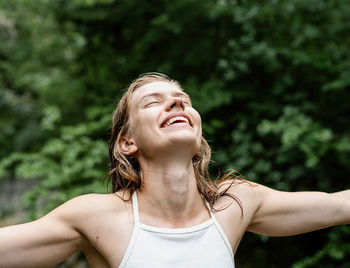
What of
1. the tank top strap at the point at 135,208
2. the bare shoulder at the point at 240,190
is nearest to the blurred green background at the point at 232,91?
the bare shoulder at the point at 240,190

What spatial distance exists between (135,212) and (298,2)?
13.2 feet

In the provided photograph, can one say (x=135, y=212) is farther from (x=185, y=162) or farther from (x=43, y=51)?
(x=43, y=51)

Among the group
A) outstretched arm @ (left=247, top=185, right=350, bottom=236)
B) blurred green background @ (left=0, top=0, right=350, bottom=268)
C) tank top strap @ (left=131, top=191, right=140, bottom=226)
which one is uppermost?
tank top strap @ (left=131, top=191, right=140, bottom=226)

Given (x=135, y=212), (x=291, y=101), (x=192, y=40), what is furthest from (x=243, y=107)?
(x=135, y=212)

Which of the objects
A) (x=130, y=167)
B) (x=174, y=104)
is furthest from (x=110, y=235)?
(x=174, y=104)

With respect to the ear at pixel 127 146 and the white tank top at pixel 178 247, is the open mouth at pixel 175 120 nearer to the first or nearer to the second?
the ear at pixel 127 146

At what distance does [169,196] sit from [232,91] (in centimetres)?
367

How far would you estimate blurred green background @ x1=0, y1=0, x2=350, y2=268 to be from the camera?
13.7 feet

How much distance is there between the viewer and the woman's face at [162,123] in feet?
5.17

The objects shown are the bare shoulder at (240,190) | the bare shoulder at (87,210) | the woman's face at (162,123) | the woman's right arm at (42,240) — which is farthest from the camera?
the bare shoulder at (240,190)

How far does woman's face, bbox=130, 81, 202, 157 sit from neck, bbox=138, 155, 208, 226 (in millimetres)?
84

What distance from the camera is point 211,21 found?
533 cm

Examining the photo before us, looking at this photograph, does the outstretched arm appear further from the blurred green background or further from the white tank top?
the blurred green background

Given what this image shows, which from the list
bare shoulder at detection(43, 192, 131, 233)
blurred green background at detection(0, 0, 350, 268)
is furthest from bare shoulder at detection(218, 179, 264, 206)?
blurred green background at detection(0, 0, 350, 268)
